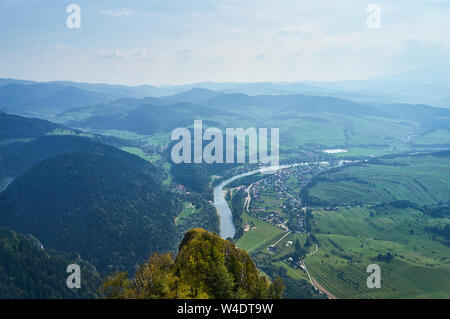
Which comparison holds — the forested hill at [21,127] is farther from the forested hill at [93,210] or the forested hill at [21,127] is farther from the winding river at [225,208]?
the winding river at [225,208]

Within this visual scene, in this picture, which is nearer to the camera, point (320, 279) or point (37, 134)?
point (320, 279)

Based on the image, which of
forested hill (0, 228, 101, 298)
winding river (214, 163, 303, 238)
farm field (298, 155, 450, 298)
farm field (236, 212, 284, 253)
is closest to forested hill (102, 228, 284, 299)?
farm field (298, 155, 450, 298)

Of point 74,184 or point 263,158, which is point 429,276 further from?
point 263,158

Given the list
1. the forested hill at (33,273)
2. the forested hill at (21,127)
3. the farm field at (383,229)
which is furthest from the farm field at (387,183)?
the forested hill at (21,127)

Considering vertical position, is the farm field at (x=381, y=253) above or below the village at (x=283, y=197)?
below

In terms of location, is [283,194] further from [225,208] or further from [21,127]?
[21,127]

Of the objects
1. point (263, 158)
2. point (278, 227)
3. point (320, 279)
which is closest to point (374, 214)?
point (278, 227)
